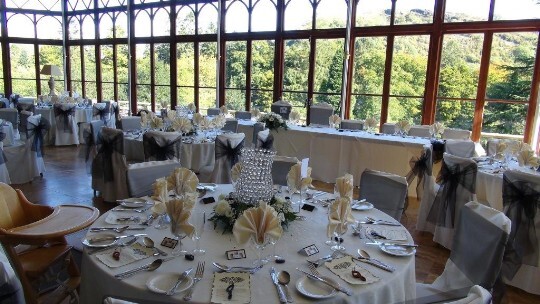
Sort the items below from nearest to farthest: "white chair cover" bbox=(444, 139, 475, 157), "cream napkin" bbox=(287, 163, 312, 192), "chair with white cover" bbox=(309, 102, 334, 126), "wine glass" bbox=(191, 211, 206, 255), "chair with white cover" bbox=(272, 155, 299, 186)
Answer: "wine glass" bbox=(191, 211, 206, 255) → "cream napkin" bbox=(287, 163, 312, 192) → "chair with white cover" bbox=(272, 155, 299, 186) → "white chair cover" bbox=(444, 139, 475, 157) → "chair with white cover" bbox=(309, 102, 334, 126)

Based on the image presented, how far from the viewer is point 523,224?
3.34 meters

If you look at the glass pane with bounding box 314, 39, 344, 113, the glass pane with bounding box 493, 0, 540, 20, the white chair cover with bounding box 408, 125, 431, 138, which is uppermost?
the glass pane with bounding box 493, 0, 540, 20

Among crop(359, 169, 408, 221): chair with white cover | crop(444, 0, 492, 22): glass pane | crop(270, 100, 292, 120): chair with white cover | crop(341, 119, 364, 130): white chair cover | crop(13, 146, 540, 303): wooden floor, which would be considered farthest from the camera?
crop(270, 100, 292, 120): chair with white cover

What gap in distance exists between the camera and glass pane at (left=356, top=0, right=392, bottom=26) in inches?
331

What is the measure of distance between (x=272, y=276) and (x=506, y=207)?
2.58 metres

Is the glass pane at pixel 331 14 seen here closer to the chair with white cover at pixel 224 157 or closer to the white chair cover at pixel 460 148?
the white chair cover at pixel 460 148

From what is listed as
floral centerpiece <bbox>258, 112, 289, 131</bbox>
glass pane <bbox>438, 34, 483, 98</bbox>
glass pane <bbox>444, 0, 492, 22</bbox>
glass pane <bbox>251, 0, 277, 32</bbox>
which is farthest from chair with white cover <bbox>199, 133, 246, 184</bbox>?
glass pane <bbox>251, 0, 277, 32</bbox>

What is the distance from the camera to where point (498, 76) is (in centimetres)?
742

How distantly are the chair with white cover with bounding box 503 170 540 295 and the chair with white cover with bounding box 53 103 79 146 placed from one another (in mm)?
8974

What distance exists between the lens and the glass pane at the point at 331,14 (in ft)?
29.5

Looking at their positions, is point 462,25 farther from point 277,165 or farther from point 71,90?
point 71,90

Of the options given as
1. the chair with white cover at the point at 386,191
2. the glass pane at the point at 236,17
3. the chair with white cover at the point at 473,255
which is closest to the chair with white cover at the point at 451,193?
the chair with white cover at the point at 386,191

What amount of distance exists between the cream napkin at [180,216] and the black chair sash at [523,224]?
8.92ft

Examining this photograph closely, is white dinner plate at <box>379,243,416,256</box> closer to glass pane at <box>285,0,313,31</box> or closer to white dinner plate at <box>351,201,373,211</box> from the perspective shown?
white dinner plate at <box>351,201,373,211</box>
